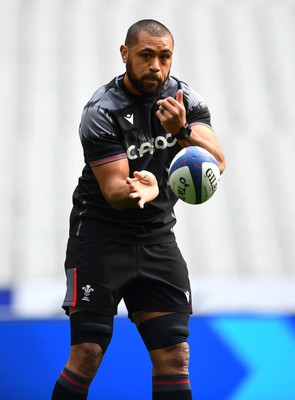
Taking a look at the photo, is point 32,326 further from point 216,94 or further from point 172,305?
point 216,94

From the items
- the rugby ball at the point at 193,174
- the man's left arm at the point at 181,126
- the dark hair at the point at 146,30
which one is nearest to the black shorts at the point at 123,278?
the rugby ball at the point at 193,174

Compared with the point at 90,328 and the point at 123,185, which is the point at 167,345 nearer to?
the point at 90,328

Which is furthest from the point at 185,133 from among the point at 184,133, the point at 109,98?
the point at 109,98

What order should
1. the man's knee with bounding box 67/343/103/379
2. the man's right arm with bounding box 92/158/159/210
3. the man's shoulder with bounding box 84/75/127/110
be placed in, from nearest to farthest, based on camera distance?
the man's right arm with bounding box 92/158/159/210, the man's knee with bounding box 67/343/103/379, the man's shoulder with bounding box 84/75/127/110

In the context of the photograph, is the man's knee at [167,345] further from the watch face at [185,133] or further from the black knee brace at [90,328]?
the watch face at [185,133]

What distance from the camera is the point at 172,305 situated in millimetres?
4004

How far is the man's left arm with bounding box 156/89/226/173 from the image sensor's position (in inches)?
147

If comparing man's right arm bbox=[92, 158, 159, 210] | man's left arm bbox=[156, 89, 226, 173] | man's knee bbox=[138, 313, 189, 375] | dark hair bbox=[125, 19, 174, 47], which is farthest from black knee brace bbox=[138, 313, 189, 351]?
dark hair bbox=[125, 19, 174, 47]

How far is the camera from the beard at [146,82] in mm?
3885

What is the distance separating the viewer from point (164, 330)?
3.91m

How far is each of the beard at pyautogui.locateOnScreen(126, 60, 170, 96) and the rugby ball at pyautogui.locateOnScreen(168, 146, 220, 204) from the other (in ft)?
1.20

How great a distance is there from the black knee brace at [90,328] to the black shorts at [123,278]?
3cm

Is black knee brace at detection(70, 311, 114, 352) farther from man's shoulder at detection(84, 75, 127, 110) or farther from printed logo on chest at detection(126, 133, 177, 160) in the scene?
man's shoulder at detection(84, 75, 127, 110)

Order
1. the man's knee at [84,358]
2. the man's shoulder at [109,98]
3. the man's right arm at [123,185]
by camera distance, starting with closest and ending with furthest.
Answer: the man's right arm at [123,185] → the man's knee at [84,358] → the man's shoulder at [109,98]
